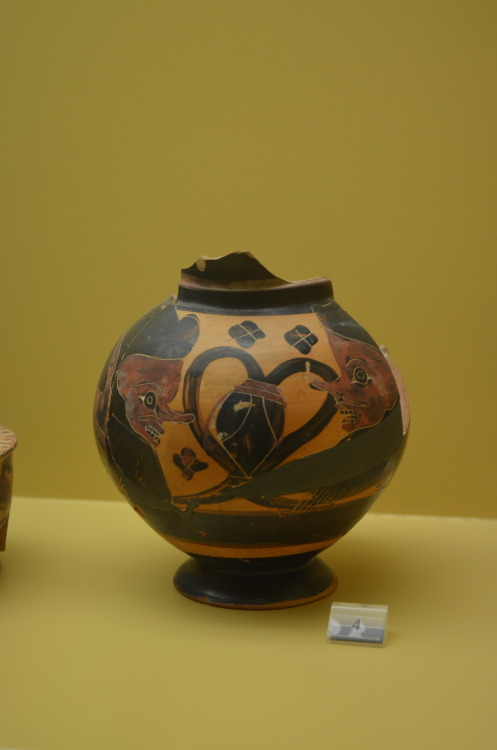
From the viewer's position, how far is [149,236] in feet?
9.32

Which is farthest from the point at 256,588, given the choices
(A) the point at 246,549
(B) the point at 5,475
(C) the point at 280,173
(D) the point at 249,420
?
(C) the point at 280,173

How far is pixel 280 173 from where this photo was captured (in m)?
2.76

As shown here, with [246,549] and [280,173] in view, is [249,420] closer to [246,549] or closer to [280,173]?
[246,549]

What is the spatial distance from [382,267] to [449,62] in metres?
0.48

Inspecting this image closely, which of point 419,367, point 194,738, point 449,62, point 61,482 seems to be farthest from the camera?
point 61,482

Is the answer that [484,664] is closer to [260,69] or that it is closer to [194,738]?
[194,738]

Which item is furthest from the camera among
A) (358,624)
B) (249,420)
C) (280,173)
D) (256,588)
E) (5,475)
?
(280,173)

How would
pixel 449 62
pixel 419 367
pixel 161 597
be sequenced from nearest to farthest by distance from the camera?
pixel 161 597 → pixel 449 62 → pixel 419 367

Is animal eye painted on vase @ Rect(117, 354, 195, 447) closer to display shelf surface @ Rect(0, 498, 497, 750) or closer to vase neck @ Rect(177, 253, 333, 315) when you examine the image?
vase neck @ Rect(177, 253, 333, 315)

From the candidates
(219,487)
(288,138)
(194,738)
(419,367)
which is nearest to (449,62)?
(288,138)

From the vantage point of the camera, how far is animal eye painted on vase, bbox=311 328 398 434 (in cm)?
208

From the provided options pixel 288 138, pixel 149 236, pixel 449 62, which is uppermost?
pixel 449 62

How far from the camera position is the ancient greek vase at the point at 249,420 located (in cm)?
204

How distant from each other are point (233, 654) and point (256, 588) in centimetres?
20
